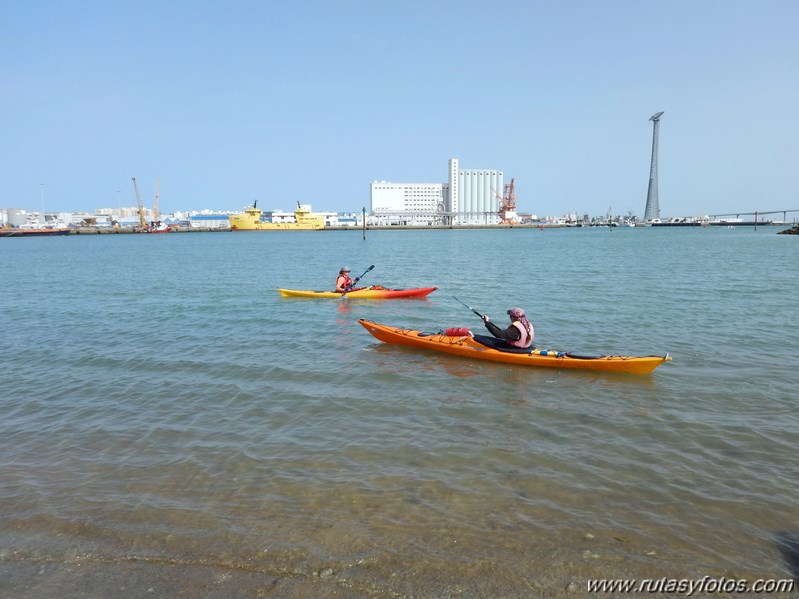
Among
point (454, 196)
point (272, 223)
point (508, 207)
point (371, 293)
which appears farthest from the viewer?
point (454, 196)

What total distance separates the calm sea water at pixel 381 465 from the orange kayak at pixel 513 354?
0.84 feet

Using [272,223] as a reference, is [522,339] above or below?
below

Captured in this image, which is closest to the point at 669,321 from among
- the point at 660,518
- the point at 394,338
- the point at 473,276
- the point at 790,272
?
the point at 394,338

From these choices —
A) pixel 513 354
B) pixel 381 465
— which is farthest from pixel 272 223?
pixel 381 465

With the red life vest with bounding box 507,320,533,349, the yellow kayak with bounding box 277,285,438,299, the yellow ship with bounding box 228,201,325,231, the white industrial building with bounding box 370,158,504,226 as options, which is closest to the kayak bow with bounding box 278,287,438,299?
the yellow kayak with bounding box 277,285,438,299

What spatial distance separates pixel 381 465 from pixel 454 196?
189 meters

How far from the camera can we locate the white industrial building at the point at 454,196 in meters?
189

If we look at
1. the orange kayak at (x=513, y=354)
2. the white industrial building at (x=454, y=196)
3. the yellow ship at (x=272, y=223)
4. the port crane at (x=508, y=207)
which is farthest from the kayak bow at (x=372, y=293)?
the white industrial building at (x=454, y=196)

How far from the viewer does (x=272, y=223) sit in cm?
14138

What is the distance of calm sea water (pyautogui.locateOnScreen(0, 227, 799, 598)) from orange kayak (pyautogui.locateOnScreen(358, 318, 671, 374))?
255 mm

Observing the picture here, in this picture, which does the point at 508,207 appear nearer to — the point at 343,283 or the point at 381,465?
the point at 343,283

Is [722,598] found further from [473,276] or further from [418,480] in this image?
[473,276]

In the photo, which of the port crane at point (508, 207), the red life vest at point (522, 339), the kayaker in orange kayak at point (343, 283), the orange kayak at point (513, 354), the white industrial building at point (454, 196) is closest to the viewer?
the orange kayak at point (513, 354)

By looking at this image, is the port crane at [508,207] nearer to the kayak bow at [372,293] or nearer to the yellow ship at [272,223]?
the yellow ship at [272,223]
